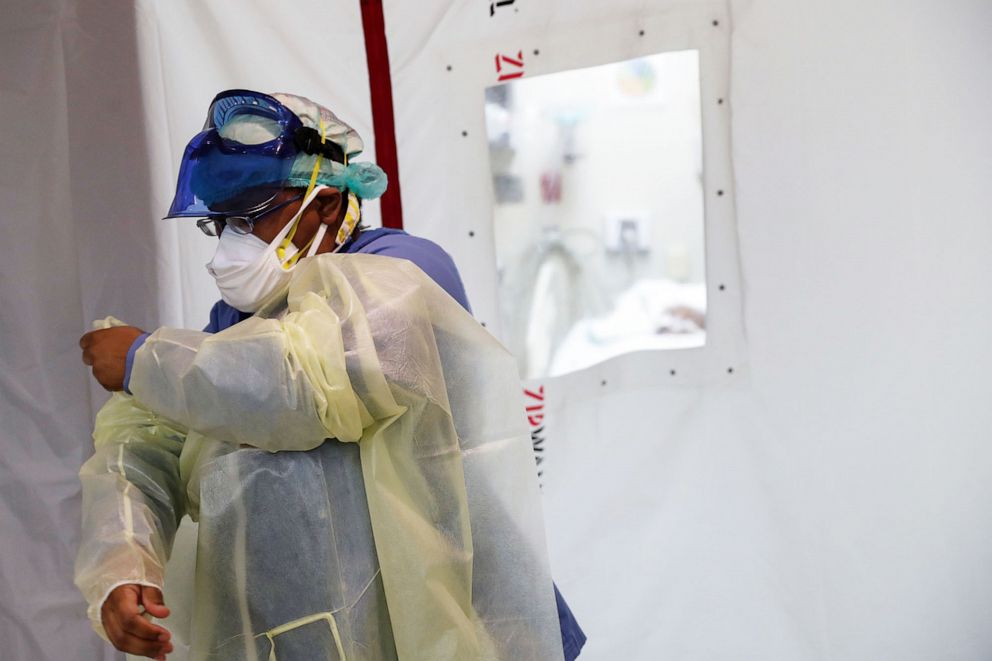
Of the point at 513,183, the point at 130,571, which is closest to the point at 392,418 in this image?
the point at 130,571

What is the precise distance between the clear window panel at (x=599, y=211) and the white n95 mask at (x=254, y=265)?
85 centimetres

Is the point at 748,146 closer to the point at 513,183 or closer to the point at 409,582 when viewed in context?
the point at 513,183

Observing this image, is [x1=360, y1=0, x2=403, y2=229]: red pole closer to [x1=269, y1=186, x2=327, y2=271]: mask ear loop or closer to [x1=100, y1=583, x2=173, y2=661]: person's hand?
[x1=269, y1=186, x2=327, y2=271]: mask ear loop

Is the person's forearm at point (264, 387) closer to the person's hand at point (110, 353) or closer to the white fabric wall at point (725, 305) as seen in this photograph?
the person's hand at point (110, 353)

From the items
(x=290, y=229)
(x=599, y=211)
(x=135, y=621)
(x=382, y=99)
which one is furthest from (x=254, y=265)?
(x=599, y=211)

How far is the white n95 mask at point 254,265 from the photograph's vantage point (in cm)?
111

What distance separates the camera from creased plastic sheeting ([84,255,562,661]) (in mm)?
942

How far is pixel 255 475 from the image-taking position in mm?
1010

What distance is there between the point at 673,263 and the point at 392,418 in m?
1.05

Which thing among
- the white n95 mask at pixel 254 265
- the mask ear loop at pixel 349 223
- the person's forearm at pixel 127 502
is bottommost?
the person's forearm at pixel 127 502

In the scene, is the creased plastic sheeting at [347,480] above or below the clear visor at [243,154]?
below

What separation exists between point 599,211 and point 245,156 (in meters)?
0.96

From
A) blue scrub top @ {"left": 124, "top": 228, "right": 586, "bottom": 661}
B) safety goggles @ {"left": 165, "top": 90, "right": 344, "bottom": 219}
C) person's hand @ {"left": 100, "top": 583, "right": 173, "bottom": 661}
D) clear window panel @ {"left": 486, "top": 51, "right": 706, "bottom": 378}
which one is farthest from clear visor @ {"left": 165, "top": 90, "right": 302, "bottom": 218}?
clear window panel @ {"left": 486, "top": 51, "right": 706, "bottom": 378}

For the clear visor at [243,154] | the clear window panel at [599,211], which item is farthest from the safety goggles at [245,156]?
the clear window panel at [599,211]
